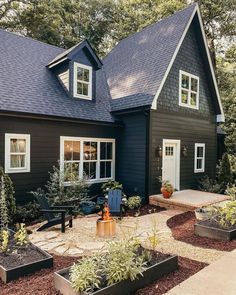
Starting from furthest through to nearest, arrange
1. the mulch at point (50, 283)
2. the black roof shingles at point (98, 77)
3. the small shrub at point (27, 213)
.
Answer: the black roof shingles at point (98, 77) < the small shrub at point (27, 213) < the mulch at point (50, 283)

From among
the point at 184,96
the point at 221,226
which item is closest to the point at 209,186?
the point at 184,96

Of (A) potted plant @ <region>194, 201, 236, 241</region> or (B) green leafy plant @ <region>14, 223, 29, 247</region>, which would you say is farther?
(A) potted plant @ <region>194, 201, 236, 241</region>

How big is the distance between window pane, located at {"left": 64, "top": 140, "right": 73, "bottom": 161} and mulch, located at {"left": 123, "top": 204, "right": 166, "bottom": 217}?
2721 mm

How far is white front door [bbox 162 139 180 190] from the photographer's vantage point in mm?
10861

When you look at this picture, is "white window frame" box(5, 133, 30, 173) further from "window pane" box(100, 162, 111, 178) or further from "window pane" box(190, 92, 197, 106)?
"window pane" box(190, 92, 197, 106)

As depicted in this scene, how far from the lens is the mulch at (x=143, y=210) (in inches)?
338

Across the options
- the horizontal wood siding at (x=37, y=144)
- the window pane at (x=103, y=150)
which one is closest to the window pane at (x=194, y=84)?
the window pane at (x=103, y=150)

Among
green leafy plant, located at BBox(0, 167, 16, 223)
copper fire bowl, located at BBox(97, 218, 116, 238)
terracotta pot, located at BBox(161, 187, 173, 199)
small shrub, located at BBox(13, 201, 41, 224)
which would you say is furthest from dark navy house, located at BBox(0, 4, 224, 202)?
copper fire bowl, located at BBox(97, 218, 116, 238)

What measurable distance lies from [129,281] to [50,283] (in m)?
1.12

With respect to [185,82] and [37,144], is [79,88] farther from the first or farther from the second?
[185,82]

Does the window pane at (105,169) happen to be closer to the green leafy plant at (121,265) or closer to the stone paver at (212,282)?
the stone paver at (212,282)

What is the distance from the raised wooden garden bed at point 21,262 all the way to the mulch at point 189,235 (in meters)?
2.96

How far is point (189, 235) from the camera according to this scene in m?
6.18

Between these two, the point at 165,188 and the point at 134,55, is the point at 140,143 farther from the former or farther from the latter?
the point at 134,55
